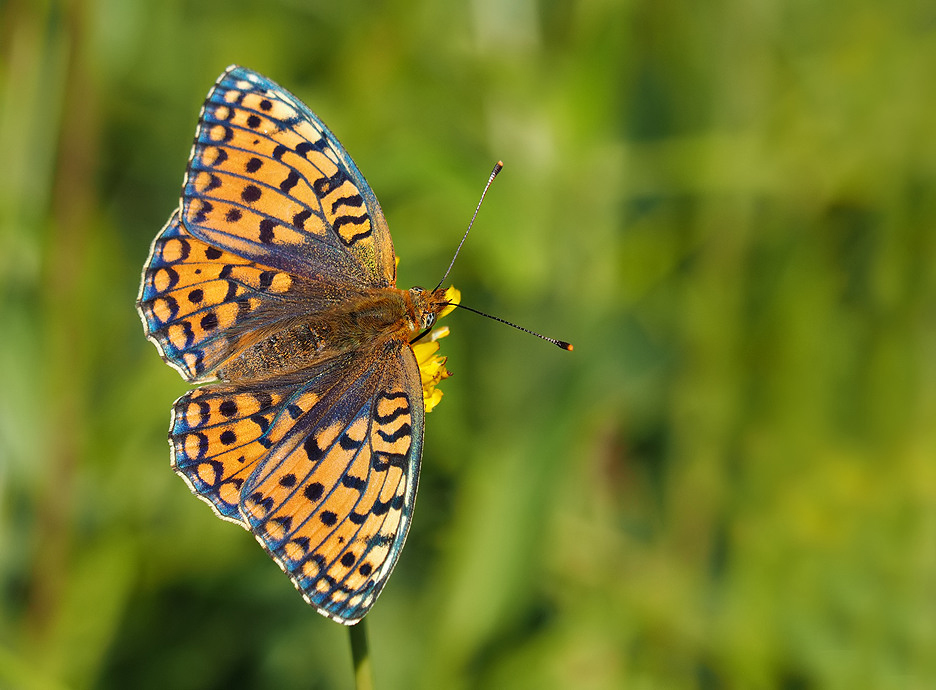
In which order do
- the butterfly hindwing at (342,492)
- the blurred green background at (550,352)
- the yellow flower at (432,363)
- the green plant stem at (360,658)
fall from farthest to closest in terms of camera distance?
the blurred green background at (550,352), the yellow flower at (432,363), the butterfly hindwing at (342,492), the green plant stem at (360,658)

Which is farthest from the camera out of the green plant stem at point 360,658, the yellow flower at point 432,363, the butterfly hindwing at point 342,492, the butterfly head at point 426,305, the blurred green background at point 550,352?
the blurred green background at point 550,352

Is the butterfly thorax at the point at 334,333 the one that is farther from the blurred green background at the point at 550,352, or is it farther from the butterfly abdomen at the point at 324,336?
the blurred green background at the point at 550,352

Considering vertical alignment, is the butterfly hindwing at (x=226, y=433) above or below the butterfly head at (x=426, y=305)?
below

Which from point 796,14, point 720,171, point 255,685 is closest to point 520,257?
point 720,171

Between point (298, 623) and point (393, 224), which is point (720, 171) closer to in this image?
point (393, 224)

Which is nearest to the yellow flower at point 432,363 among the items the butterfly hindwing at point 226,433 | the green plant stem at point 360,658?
the butterfly hindwing at point 226,433

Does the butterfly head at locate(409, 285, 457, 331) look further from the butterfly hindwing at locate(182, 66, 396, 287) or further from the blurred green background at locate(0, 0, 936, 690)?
the blurred green background at locate(0, 0, 936, 690)

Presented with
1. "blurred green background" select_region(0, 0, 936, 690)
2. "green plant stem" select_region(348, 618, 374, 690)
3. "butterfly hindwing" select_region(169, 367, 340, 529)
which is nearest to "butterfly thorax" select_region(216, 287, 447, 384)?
"butterfly hindwing" select_region(169, 367, 340, 529)
